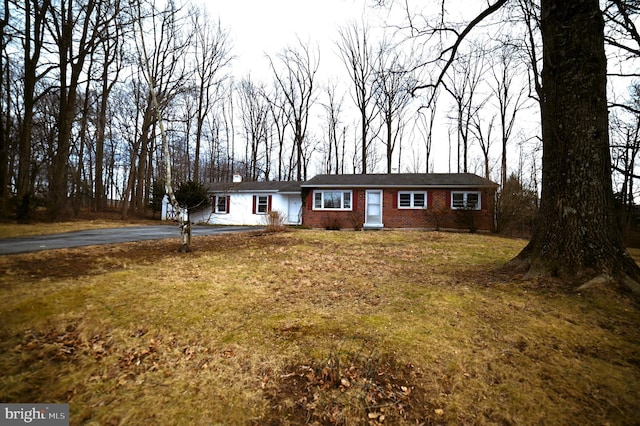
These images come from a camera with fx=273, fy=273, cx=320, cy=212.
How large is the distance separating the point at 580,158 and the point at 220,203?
21.0 m

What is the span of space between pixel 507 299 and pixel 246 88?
2961 centimetres

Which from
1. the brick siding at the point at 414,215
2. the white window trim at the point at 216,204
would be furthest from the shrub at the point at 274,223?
the white window trim at the point at 216,204

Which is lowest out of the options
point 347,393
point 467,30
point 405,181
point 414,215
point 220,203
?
point 347,393

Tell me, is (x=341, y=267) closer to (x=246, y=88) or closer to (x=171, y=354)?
(x=171, y=354)

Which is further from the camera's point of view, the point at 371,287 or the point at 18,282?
the point at 371,287

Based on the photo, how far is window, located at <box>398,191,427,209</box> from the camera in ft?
53.1

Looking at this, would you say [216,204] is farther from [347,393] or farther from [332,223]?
[347,393]

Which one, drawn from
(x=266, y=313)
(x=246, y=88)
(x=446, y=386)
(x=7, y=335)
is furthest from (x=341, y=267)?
(x=246, y=88)

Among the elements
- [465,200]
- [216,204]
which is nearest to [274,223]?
[465,200]

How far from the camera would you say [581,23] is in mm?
4105

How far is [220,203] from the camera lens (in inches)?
845

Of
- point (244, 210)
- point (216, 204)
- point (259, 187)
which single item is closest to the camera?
point (244, 210)

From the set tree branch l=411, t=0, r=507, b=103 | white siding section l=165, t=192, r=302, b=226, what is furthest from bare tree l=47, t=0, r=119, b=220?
tree branch l=411, t=0, r=507, b=103

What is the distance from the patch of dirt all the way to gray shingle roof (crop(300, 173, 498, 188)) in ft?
48.2
